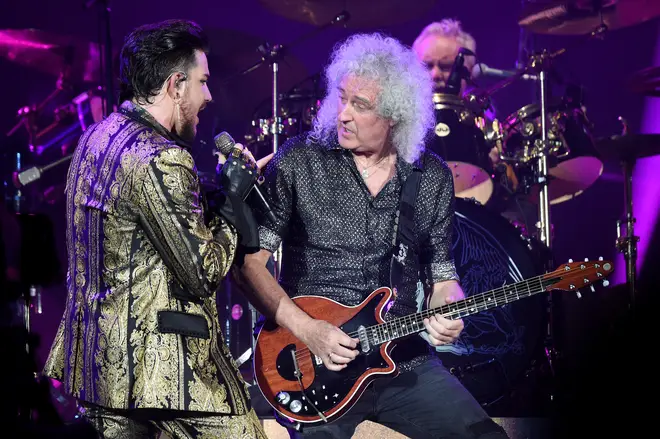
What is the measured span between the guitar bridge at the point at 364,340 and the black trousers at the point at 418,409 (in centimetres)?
18

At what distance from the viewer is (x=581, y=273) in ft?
12.2

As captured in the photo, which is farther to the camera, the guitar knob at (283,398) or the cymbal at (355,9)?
the cymbal at (355,9)

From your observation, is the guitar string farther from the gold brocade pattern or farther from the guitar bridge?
the gold brocade pattern

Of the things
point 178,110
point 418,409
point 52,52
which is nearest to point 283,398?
point 418,409

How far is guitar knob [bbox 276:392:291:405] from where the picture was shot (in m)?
3.60

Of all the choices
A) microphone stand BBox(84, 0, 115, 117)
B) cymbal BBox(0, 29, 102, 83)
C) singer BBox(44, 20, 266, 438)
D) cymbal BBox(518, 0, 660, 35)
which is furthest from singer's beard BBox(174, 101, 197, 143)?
cymbal BBox(518, 0, 660, 35)

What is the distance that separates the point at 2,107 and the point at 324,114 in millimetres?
4439

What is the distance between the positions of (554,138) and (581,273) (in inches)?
111

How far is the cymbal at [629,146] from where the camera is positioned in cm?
656

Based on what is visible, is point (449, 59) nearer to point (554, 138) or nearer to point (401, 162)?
point (554, 138)

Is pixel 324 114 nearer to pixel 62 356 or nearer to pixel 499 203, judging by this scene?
pixel 62 356

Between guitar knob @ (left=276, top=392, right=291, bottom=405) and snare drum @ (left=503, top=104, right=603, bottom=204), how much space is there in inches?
130

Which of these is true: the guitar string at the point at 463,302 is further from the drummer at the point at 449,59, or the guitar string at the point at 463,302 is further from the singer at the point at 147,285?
the drummer at the point at 449,59

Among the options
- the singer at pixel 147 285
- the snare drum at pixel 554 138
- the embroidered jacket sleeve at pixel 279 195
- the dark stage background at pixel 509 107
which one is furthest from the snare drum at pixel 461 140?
the singer at pixel 147 285
